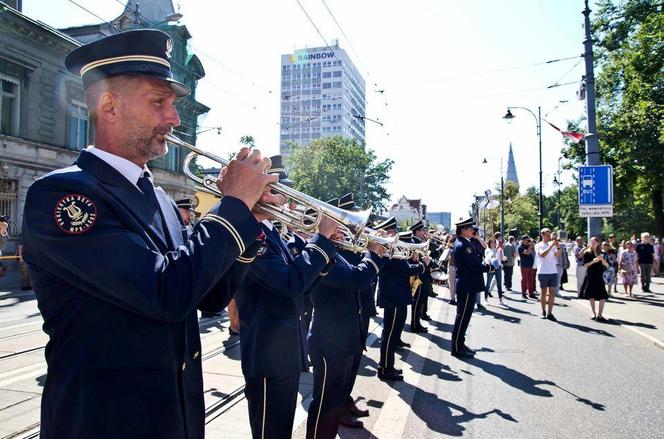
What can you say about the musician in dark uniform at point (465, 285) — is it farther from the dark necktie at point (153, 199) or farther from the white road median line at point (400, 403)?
the dark necktie at point (153, 199)

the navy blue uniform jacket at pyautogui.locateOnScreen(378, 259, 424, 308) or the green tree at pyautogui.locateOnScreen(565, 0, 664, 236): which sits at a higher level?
the green tree at pyautogui.locateOnScreen(565, 0, 664, 236)

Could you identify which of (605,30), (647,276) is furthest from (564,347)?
(605,30)

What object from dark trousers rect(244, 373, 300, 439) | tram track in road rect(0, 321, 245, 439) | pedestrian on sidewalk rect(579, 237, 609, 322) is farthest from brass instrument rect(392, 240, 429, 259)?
pedestrian on sidewalk rect(579, 237, 609, 322)

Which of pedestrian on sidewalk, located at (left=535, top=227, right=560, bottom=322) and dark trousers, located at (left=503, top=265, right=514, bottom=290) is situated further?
dark trousers, located at (left=503, top=265, right=514, bottom=290)

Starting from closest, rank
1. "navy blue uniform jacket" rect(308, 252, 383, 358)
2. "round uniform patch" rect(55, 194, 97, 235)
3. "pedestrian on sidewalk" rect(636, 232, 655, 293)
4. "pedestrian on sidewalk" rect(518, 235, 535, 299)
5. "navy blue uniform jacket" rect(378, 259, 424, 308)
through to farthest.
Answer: "round uniform patch" rect(55, 194, 97, 235)
"navy blue uniform jacket" rect(308, 252, 383, 358)
"navy blue uniform jacket" rect(378, 259, 424, 308)
"pedestrian on sidewalk" rect(518, 235, 535, 299)
"pedestrian on sidewalk" rect(636, 232, 655, 293)

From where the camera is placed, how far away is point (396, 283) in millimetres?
6375

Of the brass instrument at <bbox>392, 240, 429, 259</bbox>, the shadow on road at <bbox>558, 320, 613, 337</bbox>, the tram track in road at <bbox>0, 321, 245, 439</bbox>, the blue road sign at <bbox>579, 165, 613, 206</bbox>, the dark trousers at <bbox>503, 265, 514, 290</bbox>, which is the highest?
the blue road sign at <bbox>579, 165, 613, 206</bbox>

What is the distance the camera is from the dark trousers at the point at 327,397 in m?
3.68

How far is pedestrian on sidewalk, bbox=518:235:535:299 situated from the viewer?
14438 millimetres

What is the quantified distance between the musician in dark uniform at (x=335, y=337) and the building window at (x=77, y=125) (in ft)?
69.6

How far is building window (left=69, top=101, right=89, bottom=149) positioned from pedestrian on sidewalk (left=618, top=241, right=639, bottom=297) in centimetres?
2242

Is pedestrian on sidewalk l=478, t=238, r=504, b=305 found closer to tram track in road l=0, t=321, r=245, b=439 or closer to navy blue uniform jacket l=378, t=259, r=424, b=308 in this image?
navy blue uniform jacket l=378, t=259, r=424, b=308

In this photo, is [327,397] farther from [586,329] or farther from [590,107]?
[590,107]

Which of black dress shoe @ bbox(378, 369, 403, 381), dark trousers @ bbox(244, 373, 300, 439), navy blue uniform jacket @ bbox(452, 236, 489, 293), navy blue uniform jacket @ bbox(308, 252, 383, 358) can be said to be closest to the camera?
dark trousers @ bbox(244, 373, 300, 439)
